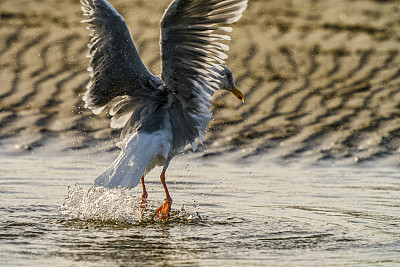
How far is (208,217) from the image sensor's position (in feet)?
20.6

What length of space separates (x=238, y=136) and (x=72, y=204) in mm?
3711

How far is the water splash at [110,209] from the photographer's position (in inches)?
244

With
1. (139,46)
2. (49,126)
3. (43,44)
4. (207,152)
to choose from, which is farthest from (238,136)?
(43,44)

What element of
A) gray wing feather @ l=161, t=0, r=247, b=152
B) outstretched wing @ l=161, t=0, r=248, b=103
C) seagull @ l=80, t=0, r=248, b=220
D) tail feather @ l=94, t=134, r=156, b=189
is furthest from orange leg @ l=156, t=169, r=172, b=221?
outstretched wing @ l=161, t=0, r=248, b=103

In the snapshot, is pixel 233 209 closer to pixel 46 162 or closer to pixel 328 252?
pixel 328 252

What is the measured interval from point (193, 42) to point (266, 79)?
557 cm

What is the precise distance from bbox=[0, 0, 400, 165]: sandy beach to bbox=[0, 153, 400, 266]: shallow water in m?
0.88

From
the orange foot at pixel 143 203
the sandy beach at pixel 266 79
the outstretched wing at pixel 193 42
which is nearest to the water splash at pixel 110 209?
the orange foot at pixel 143 203

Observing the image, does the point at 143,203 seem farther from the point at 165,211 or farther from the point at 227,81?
the point at 227,81

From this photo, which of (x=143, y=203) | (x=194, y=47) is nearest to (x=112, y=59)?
(x=194, y=47)

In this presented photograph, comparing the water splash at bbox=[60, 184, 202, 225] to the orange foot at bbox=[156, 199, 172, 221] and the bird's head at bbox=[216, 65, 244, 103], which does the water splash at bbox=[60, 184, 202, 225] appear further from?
the bird's head at bbox=[216, 65, 244, 103]

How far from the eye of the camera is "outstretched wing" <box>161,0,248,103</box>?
6.00 metres

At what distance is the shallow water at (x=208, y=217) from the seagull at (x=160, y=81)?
15.4 inches

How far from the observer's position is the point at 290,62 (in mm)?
12180
